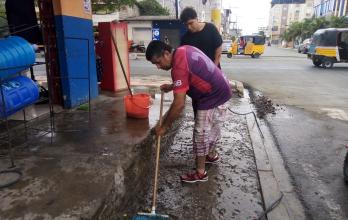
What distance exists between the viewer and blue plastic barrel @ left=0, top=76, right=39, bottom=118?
336 cm

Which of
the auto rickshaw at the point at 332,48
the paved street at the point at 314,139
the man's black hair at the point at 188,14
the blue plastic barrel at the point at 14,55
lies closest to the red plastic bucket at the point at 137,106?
the man's black hair at the point at 188,14

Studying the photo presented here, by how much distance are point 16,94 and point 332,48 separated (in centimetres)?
1911

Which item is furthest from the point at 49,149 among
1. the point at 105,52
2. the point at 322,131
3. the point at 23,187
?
the point at 322,131

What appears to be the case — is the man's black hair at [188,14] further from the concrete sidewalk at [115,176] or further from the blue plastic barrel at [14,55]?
the blue plastic barrel at [14,55]

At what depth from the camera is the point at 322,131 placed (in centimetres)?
607

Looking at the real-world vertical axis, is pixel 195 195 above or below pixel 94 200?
below

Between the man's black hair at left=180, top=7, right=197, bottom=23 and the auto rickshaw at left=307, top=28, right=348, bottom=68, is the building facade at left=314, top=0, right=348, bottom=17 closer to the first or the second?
the auto rickshaw at left=307, top=28, right=348, bottom=68

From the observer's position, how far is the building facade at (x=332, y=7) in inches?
1962

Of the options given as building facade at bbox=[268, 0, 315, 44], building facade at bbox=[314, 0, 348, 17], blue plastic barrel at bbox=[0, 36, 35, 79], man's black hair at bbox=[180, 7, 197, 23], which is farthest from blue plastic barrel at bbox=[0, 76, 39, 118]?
building facade at bbox=[268, 0, 315, 44]

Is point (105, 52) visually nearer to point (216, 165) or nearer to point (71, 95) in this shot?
point (71, 95)

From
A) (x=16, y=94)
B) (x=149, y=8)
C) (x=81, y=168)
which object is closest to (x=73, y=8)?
(x=16, y=94)

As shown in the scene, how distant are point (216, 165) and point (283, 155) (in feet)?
4.02

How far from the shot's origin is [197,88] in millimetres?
3400

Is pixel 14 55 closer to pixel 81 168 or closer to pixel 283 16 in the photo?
pixel 81 168
